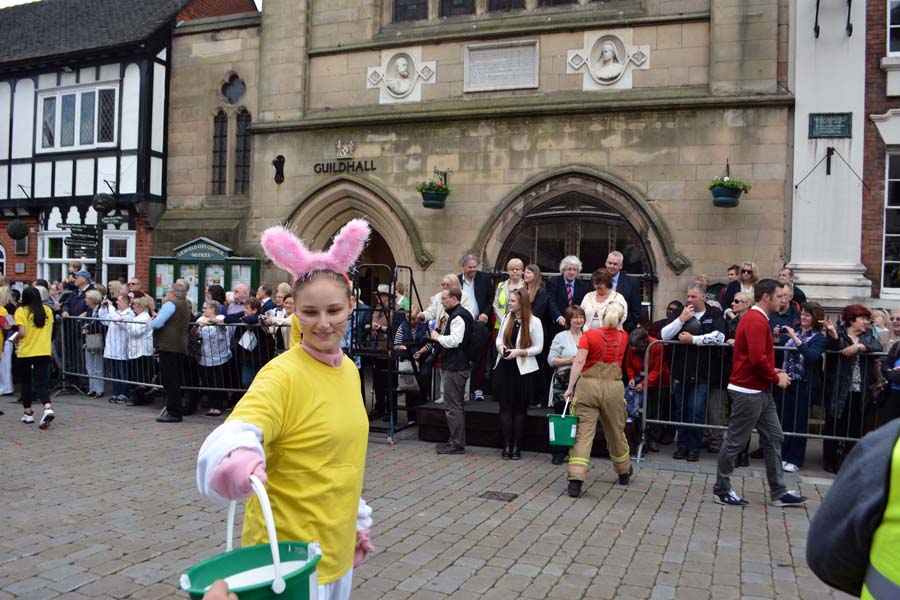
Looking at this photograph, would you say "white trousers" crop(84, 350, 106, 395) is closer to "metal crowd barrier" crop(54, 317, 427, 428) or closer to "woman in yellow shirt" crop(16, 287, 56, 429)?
"metal crowd barrier" crop(54, 317, 427, 428)

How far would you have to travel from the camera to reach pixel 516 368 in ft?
28.3

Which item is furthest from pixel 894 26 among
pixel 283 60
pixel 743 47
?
pixel 283 60

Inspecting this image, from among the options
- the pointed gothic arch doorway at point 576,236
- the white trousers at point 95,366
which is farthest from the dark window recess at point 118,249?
the pointed gothic arch doorway at point 576,236

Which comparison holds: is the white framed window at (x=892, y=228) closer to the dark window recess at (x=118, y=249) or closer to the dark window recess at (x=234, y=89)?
the dark window recess at (x=234, y=89)

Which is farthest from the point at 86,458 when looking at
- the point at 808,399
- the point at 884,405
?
the point at 884,405

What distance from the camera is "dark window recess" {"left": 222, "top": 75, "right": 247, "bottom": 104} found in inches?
674

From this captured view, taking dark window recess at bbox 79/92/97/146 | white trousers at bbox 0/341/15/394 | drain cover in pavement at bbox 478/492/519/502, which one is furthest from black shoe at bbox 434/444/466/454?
dark window recess at bbox 79/92/97/146

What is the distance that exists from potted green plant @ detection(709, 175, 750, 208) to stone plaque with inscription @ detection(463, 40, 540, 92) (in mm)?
3750

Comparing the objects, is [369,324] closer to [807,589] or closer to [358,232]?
[807,589]

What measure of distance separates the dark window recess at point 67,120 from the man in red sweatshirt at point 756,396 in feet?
56.2

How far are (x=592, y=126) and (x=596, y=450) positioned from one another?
21.3 ft

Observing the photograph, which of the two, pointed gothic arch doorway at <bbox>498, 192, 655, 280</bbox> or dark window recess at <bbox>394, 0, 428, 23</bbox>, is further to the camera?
dark window recess at <bbox>394, 0, 428, 23</bbox>

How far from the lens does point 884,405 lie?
25.4ft

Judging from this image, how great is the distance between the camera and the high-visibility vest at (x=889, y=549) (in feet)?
5.27
